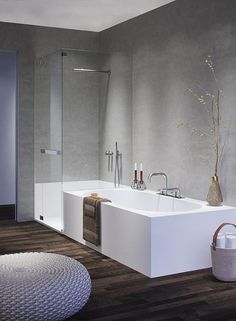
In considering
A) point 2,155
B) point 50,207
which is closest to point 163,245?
Answer: point 50,207

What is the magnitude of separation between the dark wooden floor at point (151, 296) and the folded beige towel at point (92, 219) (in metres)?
0.17

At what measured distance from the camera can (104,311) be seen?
10.4 ft

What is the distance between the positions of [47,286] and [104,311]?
0.56 metres

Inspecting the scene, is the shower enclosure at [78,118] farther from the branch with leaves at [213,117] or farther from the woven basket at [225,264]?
the woven basket at [225,264]

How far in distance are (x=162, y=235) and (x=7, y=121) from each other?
4.04m

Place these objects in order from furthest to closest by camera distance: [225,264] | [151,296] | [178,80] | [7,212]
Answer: [7,212], [178,80], [225,264], [151,296]

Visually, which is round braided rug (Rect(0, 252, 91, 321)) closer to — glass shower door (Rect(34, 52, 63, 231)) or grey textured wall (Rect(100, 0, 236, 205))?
grey textured wall (Rect(100, 0, 236, 205))

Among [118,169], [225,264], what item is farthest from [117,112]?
[225,264]

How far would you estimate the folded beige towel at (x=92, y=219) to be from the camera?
465 cm

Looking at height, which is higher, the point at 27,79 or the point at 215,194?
the point at 27,79

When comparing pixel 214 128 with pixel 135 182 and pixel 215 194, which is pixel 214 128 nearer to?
pixel 215 194

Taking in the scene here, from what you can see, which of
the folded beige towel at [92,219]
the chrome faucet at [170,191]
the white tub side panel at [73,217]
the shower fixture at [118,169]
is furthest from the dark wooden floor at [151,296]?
the shower fixture at [118,169]

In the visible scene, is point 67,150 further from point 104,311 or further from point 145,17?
point 104,311

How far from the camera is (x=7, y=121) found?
23.6ft
